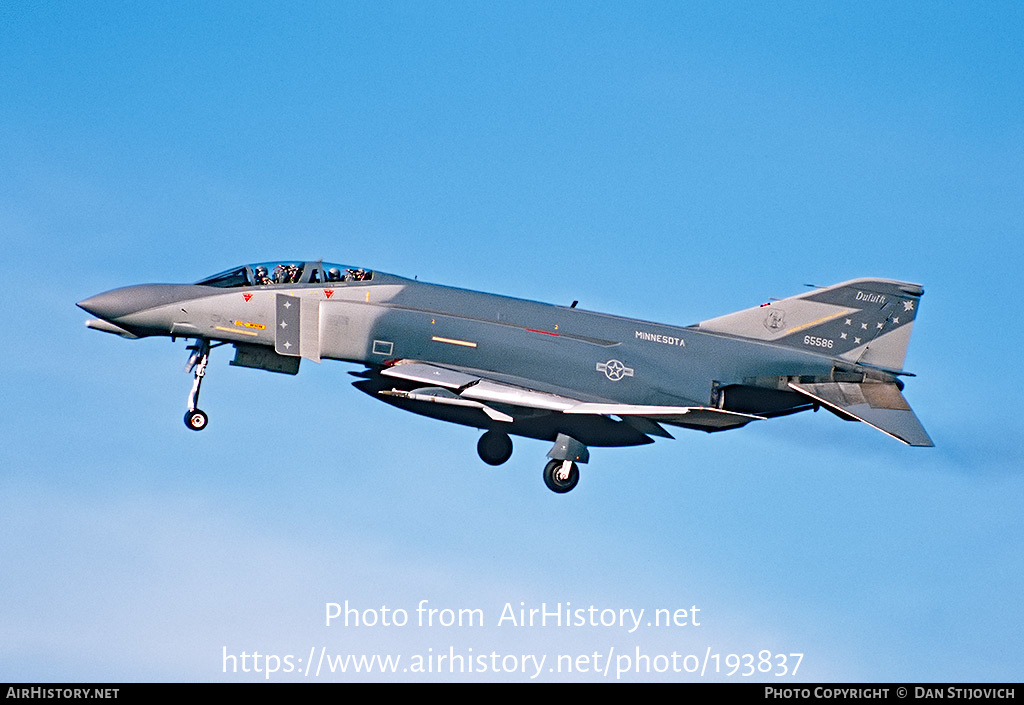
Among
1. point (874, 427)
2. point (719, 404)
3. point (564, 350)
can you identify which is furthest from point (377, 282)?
point (874, 427)

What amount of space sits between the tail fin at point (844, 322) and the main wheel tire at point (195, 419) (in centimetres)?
1161

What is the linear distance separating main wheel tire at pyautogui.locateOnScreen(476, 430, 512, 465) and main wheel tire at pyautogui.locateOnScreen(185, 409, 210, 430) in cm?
637

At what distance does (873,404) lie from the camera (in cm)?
3278

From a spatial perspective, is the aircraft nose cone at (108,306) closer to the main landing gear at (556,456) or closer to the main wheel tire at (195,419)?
the main wheel tire at (195,419)

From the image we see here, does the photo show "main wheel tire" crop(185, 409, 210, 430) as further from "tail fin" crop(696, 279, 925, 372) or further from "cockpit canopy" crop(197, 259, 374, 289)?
"tail fin" crop(696, 279, 925, 372)

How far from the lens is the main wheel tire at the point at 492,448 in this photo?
33.3 meters

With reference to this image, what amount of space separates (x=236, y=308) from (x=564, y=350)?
23.8ft

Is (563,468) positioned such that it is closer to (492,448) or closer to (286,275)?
(492,448)

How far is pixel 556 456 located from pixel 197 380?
7940 millimetres

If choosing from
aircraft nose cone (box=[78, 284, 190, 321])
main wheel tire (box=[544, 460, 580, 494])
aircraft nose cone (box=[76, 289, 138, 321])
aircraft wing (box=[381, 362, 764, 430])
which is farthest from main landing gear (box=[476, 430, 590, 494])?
aircraft nose cone (box=[76, 289, 138, 321])

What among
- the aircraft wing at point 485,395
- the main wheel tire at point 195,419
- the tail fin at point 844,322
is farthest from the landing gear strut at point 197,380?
the tail fin at point 844,322

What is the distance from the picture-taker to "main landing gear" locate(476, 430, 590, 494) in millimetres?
31938

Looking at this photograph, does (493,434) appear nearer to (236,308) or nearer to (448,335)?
(448,335)
